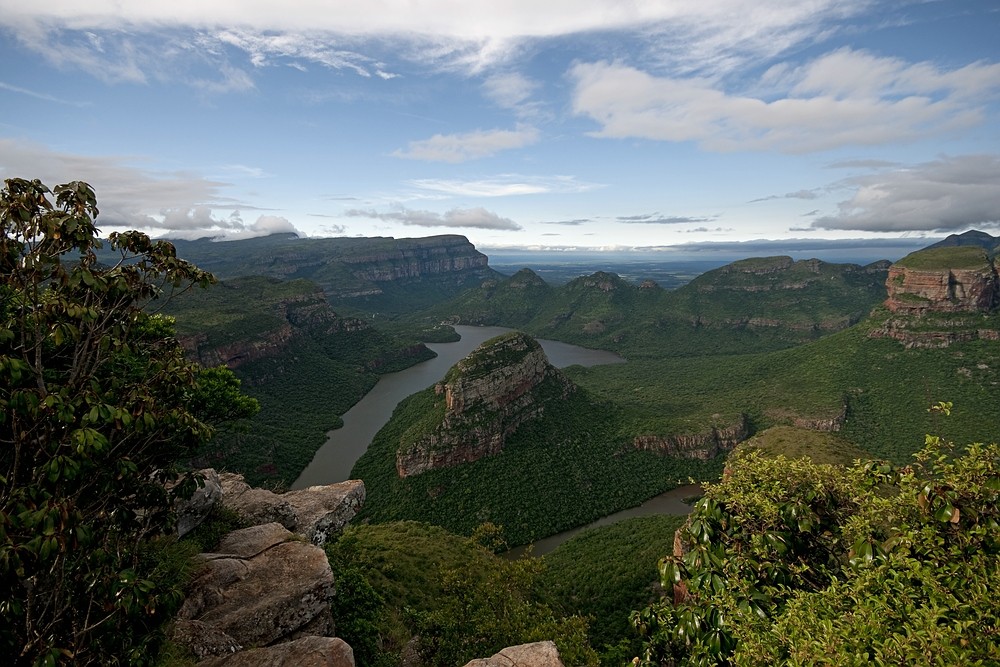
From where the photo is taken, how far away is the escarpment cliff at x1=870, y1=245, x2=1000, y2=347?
86000mm

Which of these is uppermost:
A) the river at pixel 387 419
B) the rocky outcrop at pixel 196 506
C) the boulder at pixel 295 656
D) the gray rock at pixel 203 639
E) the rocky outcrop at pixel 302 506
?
the rocky outcrop at pixel 196 506

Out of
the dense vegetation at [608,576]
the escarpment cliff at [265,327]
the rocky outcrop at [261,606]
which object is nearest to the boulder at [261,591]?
the rocky outcrop at [261,606]

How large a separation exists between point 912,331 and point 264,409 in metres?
143

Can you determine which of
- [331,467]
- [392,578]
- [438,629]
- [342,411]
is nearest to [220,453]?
[331,467]

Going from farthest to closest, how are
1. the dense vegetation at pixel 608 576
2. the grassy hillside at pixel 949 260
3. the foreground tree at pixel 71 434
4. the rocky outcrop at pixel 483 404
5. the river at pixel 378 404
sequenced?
the grassy hillside at pixel 949 260 → the river at pixel 378 404 → the rocky outcrop at pixel 483 404 → the dense vegetation at pixel 608 576 → the foreground tree at pixel 71 434

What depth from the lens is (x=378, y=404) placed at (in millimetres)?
114625

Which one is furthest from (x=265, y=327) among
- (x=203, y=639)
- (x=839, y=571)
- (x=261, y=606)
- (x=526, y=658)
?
(x=839, y=571)

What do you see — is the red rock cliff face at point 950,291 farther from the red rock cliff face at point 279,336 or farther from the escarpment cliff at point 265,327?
the escarpment cliff at point 265,327

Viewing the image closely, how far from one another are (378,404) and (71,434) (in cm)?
11131

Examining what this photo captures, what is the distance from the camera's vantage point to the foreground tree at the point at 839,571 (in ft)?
19.7

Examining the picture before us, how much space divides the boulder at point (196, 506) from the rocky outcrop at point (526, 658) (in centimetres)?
1408

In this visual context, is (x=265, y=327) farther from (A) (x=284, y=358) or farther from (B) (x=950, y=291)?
(B) (x=950, y=291)

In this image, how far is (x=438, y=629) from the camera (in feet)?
78.6

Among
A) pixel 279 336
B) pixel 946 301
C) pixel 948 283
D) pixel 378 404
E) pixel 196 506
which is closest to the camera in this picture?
pixel 196 506
